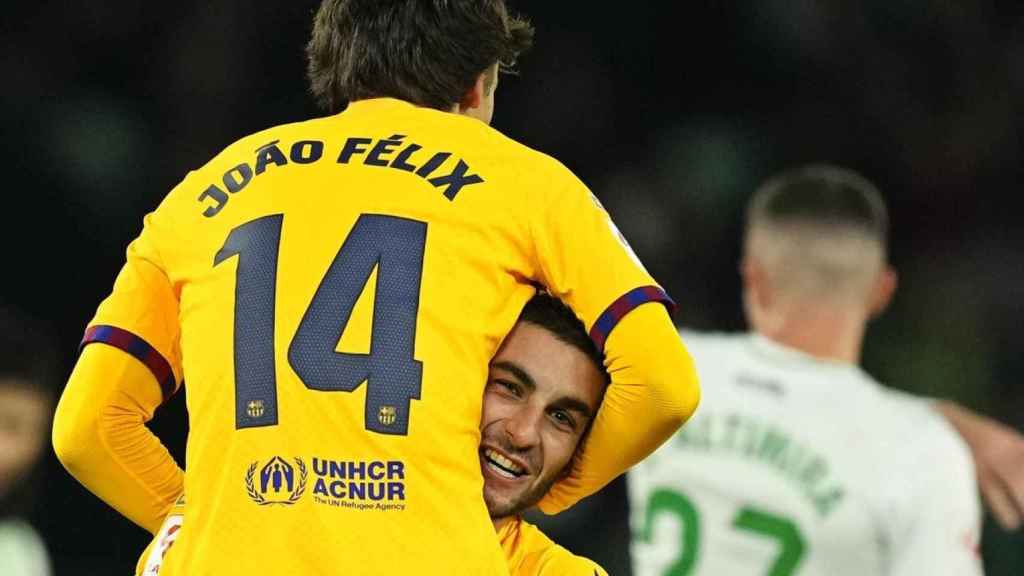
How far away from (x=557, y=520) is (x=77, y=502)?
1.88 meters

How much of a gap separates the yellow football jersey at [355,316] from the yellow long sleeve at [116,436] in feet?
0.15

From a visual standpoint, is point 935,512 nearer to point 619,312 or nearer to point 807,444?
point 807,444

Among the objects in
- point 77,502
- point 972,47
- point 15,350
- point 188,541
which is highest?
point 972,47

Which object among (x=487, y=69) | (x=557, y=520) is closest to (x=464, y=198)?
(x=487, y=69)

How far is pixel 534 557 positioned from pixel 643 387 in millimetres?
372

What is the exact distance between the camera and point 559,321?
8.45ft

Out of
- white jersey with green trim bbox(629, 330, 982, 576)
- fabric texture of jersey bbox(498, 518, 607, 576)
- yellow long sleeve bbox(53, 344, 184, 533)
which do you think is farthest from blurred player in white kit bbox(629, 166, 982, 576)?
yellow long sleeve bbox(53, 344, 184, 533)

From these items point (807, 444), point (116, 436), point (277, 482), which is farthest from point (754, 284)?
point (277, 482)

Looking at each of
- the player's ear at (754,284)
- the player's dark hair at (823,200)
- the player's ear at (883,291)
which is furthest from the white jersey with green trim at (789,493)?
the player's dark hair at (823,200)

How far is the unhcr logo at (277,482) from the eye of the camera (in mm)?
2342

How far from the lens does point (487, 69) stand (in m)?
2.69

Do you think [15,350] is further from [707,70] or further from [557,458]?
[557,458]

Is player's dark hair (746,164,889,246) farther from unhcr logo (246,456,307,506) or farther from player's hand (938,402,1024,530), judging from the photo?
unhcr logo (246,456,307,506)

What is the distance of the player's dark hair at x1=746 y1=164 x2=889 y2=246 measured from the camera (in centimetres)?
635
